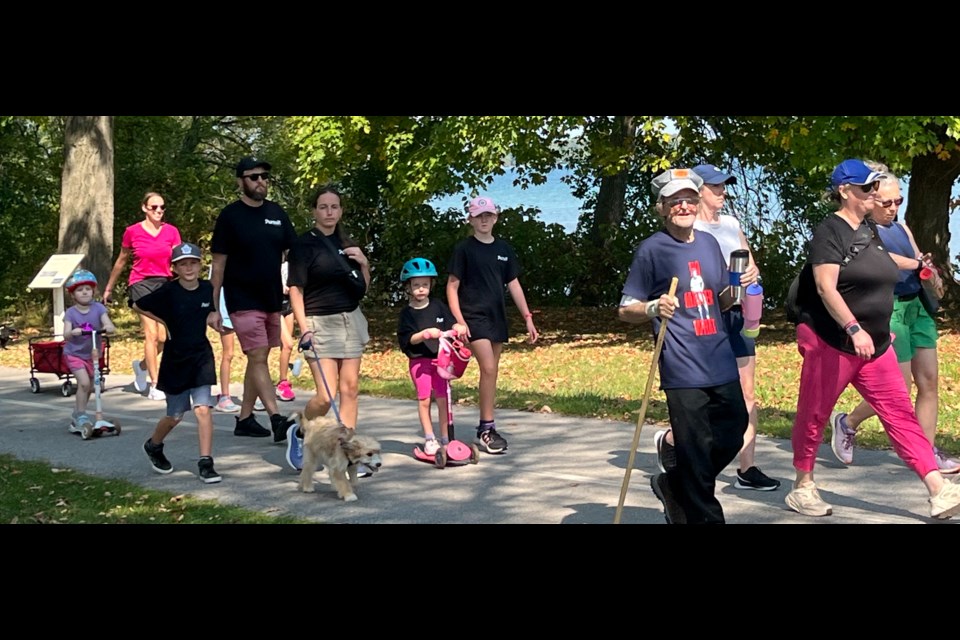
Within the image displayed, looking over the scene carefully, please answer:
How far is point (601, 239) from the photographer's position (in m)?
25.1

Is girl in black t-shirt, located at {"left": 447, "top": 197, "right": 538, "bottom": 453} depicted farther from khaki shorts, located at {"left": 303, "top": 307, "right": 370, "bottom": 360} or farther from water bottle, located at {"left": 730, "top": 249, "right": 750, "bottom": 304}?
water bottle, located at {"left": 730, "top": 249, "right": 750, "bottom": 304}

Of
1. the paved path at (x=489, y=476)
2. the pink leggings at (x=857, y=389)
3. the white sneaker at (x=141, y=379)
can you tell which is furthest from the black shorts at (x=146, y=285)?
the pink leggings at (x=857, y=389)

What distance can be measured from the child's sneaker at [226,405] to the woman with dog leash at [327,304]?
10.6 ft

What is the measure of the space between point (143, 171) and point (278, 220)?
62.2 feet

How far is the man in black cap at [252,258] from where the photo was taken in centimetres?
947

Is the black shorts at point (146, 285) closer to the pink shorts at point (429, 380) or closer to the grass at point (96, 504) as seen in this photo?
the grass at point (96, 504)

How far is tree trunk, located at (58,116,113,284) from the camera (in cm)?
2145

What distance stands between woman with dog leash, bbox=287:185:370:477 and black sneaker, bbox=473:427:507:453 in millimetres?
1236

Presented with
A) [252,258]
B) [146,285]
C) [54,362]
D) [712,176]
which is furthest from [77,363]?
[712,176]

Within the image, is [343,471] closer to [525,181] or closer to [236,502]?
[236,502]

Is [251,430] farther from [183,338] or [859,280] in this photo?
[859,280]

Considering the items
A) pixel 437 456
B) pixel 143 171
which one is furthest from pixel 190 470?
pixel 143 171

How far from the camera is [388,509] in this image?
301 inches

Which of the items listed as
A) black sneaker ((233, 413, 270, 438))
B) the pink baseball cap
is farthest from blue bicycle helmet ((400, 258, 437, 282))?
black sneaker ((233, 413, 270, 438))
